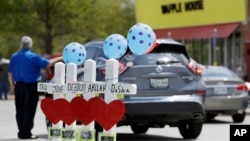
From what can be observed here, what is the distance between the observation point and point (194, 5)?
39.5m

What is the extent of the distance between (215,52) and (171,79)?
26497mm

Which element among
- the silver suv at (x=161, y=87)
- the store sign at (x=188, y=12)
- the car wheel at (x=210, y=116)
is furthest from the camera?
the store sign at (x=188, y=12)

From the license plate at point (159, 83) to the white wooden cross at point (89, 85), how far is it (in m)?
2.43

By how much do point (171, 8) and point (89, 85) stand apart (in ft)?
107

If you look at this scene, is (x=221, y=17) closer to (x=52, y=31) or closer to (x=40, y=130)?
(x=52, y=31)

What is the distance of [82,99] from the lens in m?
9.15

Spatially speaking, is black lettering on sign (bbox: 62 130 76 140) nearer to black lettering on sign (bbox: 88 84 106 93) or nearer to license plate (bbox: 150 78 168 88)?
black lettering on sign (bbox: 88 84 106 93)

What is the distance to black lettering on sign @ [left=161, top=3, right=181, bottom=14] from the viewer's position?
4070 centimetres

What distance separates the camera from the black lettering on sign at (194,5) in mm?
38938

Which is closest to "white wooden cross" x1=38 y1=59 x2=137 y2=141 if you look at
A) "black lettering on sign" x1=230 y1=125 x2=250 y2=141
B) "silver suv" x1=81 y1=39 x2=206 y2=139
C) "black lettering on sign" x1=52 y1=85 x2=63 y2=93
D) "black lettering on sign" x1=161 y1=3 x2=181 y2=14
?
"black lettering on sign" x1=52 y1=85 x2=63 y2=93

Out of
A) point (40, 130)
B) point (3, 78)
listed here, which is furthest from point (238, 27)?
point (40, 130)

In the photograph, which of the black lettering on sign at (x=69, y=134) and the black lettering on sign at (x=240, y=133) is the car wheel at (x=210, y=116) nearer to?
the black lettering on sign at (x=69, y=134)

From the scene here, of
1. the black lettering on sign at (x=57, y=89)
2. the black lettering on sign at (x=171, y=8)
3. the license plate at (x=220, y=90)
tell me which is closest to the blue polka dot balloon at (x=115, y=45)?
the black lettering on sign at (x=57, y=89)

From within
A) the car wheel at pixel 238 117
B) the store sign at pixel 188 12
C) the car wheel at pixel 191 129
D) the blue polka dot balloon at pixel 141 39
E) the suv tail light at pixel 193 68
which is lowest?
the car wheel at pixel 191 129
